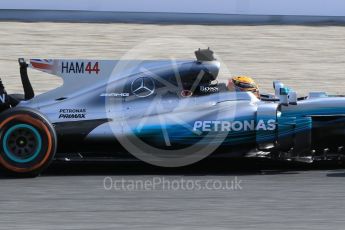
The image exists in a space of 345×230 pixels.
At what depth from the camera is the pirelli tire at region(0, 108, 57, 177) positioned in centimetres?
733

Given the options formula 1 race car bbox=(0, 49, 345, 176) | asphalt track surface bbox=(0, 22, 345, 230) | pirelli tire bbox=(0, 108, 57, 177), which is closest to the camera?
asphalt track surface bbox=(0, 22, 345, 230)

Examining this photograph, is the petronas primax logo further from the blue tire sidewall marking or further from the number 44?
the blue tire sidewall marking

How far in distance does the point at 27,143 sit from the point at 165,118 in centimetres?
132

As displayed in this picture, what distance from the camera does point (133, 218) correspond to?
5953 millimetres

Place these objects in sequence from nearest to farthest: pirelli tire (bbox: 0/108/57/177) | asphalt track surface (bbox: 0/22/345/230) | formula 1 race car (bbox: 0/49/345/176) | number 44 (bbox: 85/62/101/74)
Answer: asphalt track surface (bbox: 0/22/345/230), pirelli tire (bbox: 0/108/57/177), formula 1 race car (bbox: 0/49/345/176), number 44 (bbox: 85/62/101/74)

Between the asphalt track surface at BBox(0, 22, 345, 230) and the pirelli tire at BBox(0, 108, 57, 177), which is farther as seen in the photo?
the pirelli tire at BBox(0, 108, 57, 177)

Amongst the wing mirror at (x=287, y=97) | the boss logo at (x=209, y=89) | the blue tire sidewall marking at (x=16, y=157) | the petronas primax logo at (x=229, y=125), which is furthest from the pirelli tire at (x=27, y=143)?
the wing mirror at (x=287, y=97)

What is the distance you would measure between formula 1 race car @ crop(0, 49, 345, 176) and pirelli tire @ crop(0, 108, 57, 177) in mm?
39

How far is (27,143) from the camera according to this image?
739 centimetres

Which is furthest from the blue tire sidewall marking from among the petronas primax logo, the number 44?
the petronas primax logo

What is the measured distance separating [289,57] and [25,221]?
951 cm

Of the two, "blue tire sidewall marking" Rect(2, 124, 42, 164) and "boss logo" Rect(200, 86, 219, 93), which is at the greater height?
"boss logo" Rect(200, 86, 219, 93)

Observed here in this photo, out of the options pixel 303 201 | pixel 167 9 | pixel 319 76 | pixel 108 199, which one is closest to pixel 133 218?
pixel 108 199

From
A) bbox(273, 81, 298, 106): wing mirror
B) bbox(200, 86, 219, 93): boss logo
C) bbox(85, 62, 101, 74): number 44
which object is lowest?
bbox(273, 81, 298, 106): wing mirror
